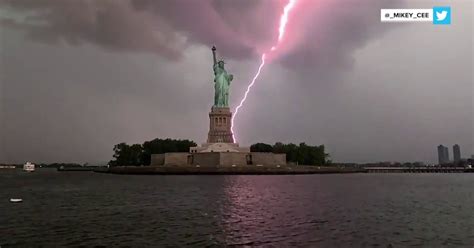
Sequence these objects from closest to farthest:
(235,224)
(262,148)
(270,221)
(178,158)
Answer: (235,224) < (270,221) < (178,158) < (262,148)

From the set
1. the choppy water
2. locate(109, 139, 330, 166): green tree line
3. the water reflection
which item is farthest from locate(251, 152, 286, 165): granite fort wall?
the choppy water

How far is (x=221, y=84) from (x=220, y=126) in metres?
9.74

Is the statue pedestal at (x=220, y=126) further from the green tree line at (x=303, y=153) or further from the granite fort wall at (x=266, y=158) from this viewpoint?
the green tree line at (x=303, y=153)

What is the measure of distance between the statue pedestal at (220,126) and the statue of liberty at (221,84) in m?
1.90

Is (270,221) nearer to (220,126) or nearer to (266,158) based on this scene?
(266,158)

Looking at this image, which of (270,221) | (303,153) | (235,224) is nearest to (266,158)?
(303,153)

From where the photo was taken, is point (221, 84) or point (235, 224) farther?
point (221, 84)

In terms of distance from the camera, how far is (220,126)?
89.4 meters

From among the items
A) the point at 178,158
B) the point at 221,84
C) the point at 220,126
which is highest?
the point at 221,84

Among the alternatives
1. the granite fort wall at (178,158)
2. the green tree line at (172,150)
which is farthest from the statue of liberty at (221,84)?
the green tree line at (172,150)

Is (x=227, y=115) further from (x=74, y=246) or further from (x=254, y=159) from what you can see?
(x=74, y=246)

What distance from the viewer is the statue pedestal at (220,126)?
290ft

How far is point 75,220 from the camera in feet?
68.2

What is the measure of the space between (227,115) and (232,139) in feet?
17.8
